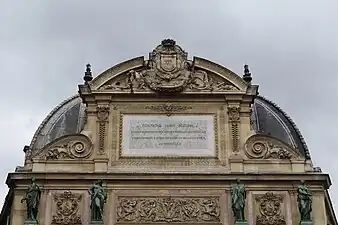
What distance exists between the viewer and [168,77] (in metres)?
22.2

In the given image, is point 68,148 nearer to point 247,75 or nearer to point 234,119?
point 234,119

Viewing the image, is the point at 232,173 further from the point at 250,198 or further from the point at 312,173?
the point at 312,173

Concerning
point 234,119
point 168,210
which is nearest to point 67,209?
point 168,210

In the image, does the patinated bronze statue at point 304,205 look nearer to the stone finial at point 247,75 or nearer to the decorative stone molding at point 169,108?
the stone finial at point 247,75

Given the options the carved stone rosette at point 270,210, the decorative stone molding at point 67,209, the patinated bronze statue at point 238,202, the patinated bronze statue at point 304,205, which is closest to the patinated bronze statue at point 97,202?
the decorative stone molding at point 67,209

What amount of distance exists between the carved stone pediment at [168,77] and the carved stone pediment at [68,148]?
5.23 feet

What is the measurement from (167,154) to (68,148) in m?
2.70

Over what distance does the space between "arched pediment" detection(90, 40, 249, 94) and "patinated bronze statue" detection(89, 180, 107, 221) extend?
309cm

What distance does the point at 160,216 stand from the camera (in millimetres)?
20578

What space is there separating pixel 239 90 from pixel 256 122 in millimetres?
1826

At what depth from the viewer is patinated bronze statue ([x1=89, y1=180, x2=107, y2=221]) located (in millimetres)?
20266

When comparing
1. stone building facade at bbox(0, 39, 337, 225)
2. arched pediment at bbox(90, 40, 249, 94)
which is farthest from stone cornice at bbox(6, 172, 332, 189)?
arched pediment at bbox(90, 40, 249, 94)

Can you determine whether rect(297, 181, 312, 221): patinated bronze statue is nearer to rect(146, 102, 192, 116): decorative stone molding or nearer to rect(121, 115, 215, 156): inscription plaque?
rect(121, 115, 215, 156): inscription plaque

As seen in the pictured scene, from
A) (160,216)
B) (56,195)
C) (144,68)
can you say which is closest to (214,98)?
(144,68)
